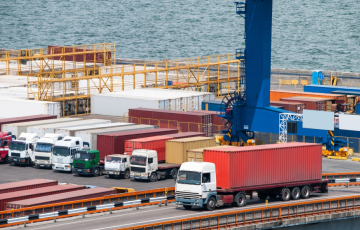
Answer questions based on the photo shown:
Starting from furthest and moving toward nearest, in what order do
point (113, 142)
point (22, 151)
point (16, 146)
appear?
1. point (16, 146)
2. point (22, 151)
3. point (113, 142)

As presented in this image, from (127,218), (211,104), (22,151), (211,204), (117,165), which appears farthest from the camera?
(211,104)

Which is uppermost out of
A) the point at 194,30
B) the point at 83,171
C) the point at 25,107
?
the point at 194,30

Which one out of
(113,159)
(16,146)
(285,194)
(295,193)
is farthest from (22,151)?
(295,193)

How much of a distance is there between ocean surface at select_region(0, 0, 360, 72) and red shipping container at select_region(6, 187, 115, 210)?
313 ft

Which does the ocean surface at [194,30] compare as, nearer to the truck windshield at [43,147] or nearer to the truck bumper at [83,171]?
the truck windshield at [43,147]

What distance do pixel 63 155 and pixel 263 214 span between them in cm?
1931

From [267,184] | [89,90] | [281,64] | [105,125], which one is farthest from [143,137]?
[281,64]

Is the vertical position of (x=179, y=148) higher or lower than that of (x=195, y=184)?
higher

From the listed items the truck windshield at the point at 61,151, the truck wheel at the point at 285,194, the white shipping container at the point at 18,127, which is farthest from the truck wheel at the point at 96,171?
the truck wheel at the point at 285,194

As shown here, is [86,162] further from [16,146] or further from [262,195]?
[262,195]

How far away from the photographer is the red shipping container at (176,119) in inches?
2258

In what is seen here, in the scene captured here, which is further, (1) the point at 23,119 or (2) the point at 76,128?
(1) the point at 23,119

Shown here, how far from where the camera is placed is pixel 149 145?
45688 millimetres

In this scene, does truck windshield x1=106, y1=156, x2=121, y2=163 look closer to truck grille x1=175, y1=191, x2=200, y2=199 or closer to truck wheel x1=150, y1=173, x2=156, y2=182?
truck wheel x1=150, y1=173, x2=156, y2=182
